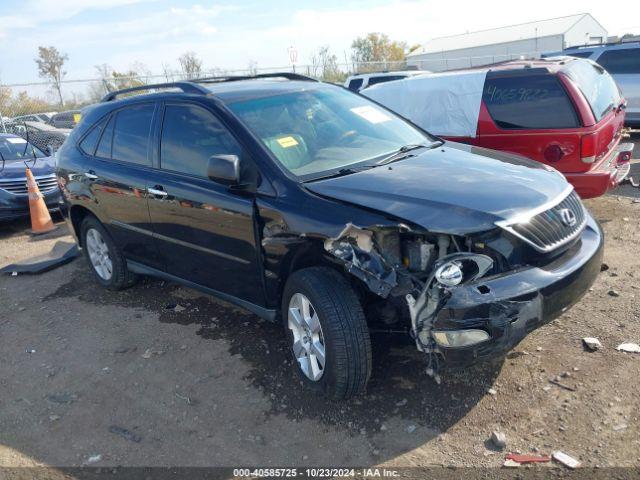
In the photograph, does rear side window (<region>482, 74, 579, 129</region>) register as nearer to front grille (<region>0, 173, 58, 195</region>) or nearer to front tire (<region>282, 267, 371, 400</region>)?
front tire (<region>282, 267, 371, 400</region>)

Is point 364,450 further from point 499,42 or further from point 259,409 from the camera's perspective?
point 499,42

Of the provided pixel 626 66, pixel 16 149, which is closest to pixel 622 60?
pixel 626 66

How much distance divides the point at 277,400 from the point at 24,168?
23.8ft

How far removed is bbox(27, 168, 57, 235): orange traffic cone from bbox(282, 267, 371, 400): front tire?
6173 millimetres

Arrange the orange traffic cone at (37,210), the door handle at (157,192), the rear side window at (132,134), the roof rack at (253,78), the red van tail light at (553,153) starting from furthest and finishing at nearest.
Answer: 1. the orange traffic cone at (37,210)
2. the red van tail light at (553,153)
3. the roof rack at (253,78)
4. the rear side window at (132,134)
5. the door handle at (157,192)

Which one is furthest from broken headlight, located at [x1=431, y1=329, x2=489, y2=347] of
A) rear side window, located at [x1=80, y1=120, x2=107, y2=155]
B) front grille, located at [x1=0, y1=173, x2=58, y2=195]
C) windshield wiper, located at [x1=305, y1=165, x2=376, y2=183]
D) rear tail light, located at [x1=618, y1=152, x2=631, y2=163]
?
front grille, located at [x1=0, y1=173, x2=58, y2=195]

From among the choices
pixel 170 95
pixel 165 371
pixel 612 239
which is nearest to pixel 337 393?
pixel 165 371

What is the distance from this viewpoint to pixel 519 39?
50.4m

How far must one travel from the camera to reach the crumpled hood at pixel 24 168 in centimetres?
839

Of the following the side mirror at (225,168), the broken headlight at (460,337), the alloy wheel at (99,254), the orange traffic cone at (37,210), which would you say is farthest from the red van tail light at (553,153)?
the orange traffic cone at (37,210)

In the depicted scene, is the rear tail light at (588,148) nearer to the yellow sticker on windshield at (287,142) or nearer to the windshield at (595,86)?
the windshield at (595,86)

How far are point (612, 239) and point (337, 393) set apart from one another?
3790 millimetres

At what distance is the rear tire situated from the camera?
16.7 feet

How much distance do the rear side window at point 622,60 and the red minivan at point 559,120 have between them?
5.29 m
